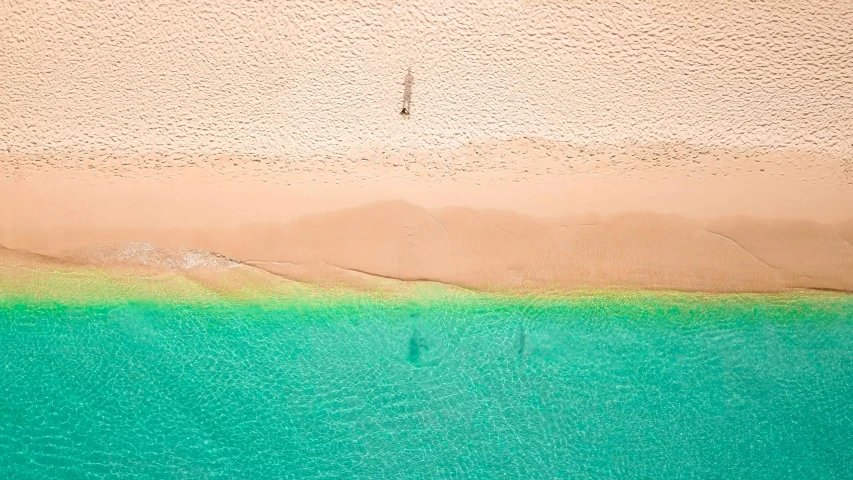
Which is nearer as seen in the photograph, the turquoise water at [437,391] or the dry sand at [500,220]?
the turquoise water at [437,391]

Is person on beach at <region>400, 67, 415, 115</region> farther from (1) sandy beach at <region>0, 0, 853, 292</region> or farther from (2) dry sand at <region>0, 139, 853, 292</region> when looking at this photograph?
(2) dry sand at <region>0, 139, 853, 292</region>

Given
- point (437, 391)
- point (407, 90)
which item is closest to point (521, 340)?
point (437, 391)

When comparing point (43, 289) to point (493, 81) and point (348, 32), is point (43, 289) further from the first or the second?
point (493, 81)

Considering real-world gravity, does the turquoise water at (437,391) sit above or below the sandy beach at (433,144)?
below

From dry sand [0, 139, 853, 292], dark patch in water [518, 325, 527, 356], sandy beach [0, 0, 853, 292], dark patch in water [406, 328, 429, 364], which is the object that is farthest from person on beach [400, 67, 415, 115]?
dark patch in water [518, 325, 527, 356]

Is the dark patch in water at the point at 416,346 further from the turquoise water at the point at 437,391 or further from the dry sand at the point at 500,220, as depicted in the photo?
the dry sand at the point at 500,220

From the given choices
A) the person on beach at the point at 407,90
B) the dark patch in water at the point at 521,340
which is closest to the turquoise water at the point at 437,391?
the dark patch in water at the point at 521,340

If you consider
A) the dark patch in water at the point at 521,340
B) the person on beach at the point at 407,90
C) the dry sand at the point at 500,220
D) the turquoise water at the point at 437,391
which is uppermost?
the person on beach at the point at 407,90

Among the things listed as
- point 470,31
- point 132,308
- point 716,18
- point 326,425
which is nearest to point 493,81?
point 470,31

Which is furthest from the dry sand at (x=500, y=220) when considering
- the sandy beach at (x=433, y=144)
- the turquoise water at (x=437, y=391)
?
the turquoise water at (x=437, y=391)
